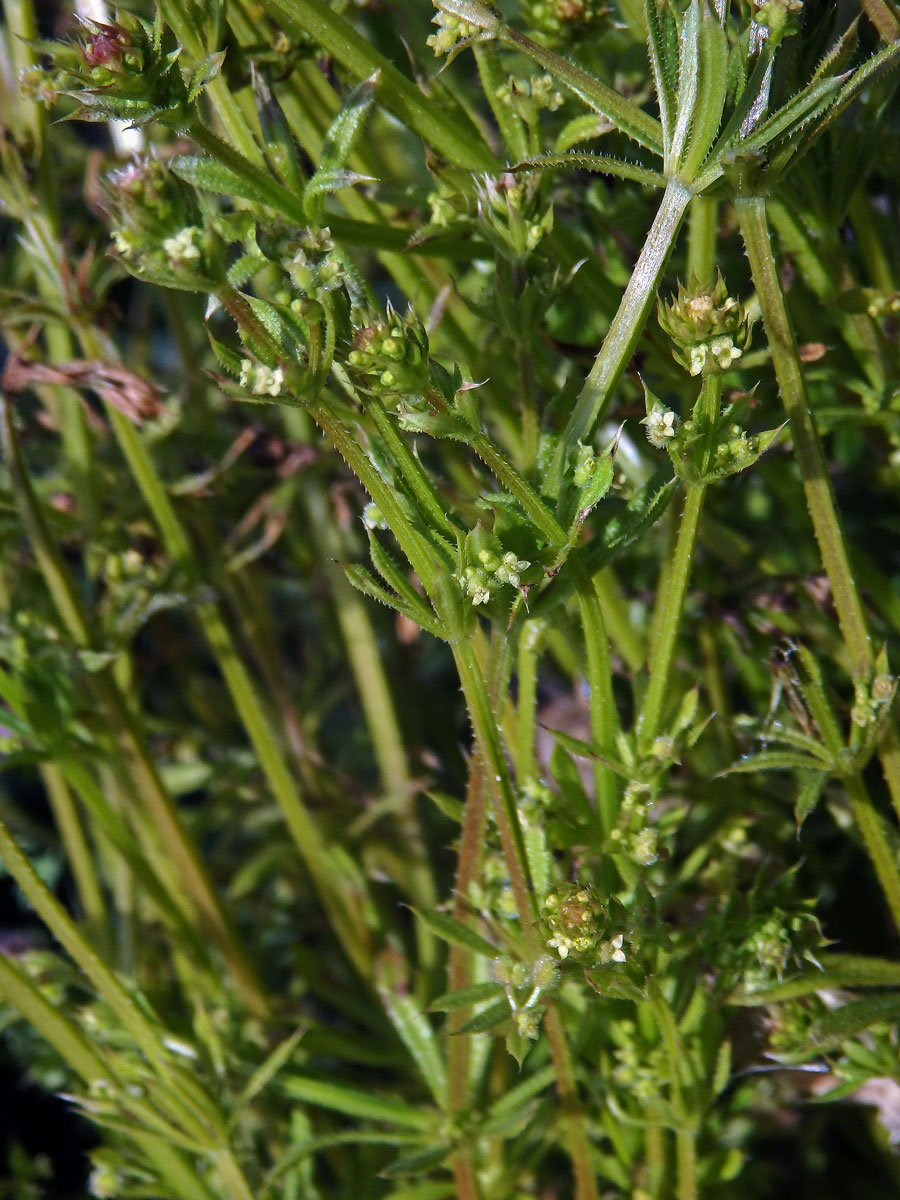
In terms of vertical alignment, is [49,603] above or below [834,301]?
below

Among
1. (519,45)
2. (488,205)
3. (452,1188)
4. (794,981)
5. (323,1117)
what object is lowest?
(323,1117)

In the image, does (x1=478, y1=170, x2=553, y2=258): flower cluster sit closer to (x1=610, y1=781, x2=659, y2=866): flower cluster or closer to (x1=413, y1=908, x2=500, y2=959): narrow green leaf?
(x1=610, y1=781, x2=659, y2=866): flower cluster

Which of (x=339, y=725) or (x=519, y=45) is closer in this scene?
(x=519, y=45)

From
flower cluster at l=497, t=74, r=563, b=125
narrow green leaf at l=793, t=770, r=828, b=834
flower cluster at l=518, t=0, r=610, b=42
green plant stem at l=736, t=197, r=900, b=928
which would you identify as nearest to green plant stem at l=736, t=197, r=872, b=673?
green plant stem at l=736, t=197, r=900, b=928

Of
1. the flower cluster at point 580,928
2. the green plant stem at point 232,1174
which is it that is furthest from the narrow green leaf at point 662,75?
the green plant stem at point 232,1174

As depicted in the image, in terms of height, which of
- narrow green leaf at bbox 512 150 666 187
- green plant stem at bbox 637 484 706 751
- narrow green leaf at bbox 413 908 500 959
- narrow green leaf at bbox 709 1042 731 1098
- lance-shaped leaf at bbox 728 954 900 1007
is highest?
narrow green leaf at bbox 512 150 666 187

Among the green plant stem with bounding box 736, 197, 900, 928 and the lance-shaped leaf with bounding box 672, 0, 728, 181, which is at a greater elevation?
the lance-shaped leaf with bounding box 672, 0, 728, 181

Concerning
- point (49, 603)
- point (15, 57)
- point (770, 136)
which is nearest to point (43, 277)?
point (15, 57)

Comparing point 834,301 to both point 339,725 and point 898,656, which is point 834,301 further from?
point 339,725
